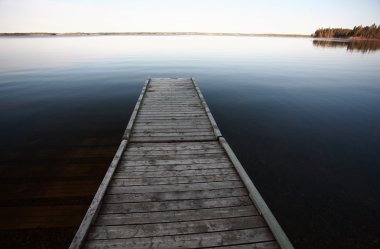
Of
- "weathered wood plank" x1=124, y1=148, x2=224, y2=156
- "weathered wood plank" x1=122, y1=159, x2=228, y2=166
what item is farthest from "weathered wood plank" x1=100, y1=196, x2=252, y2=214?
"weathered wood plank" x1=124, y1=148, x2=224, y2=156

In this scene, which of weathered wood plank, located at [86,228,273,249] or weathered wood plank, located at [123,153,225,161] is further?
weathered wood plank, located at [123,153,225,161]

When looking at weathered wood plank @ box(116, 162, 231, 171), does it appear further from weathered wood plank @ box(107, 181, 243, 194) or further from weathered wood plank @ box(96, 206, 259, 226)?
weathered wood plank @ box(96, 206, 259, 226)

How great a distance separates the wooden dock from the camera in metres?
3.79

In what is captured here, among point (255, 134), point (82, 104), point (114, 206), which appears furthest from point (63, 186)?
point (82, 104)

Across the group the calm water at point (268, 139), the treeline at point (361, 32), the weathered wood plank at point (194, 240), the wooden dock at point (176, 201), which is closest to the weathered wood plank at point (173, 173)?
the wooden dock at point (176, 201)

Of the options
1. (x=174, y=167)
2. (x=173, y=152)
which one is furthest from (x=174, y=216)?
(x=173, y=152)

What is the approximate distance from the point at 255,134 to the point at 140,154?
637cm

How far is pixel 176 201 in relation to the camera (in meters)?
4.68

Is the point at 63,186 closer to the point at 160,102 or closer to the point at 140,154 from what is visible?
the point at 140,154

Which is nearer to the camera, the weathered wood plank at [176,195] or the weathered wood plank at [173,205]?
the weathered wood plank at [173,205]

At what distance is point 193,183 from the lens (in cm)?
527

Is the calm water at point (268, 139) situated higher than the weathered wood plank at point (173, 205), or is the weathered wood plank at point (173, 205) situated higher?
the weathered wood plank at point (173, 205)

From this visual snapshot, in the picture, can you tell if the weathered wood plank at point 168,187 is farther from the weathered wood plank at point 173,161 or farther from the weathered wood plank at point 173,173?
the weathered wood plank at point 173,161

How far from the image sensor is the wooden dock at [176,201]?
3.79 metres
